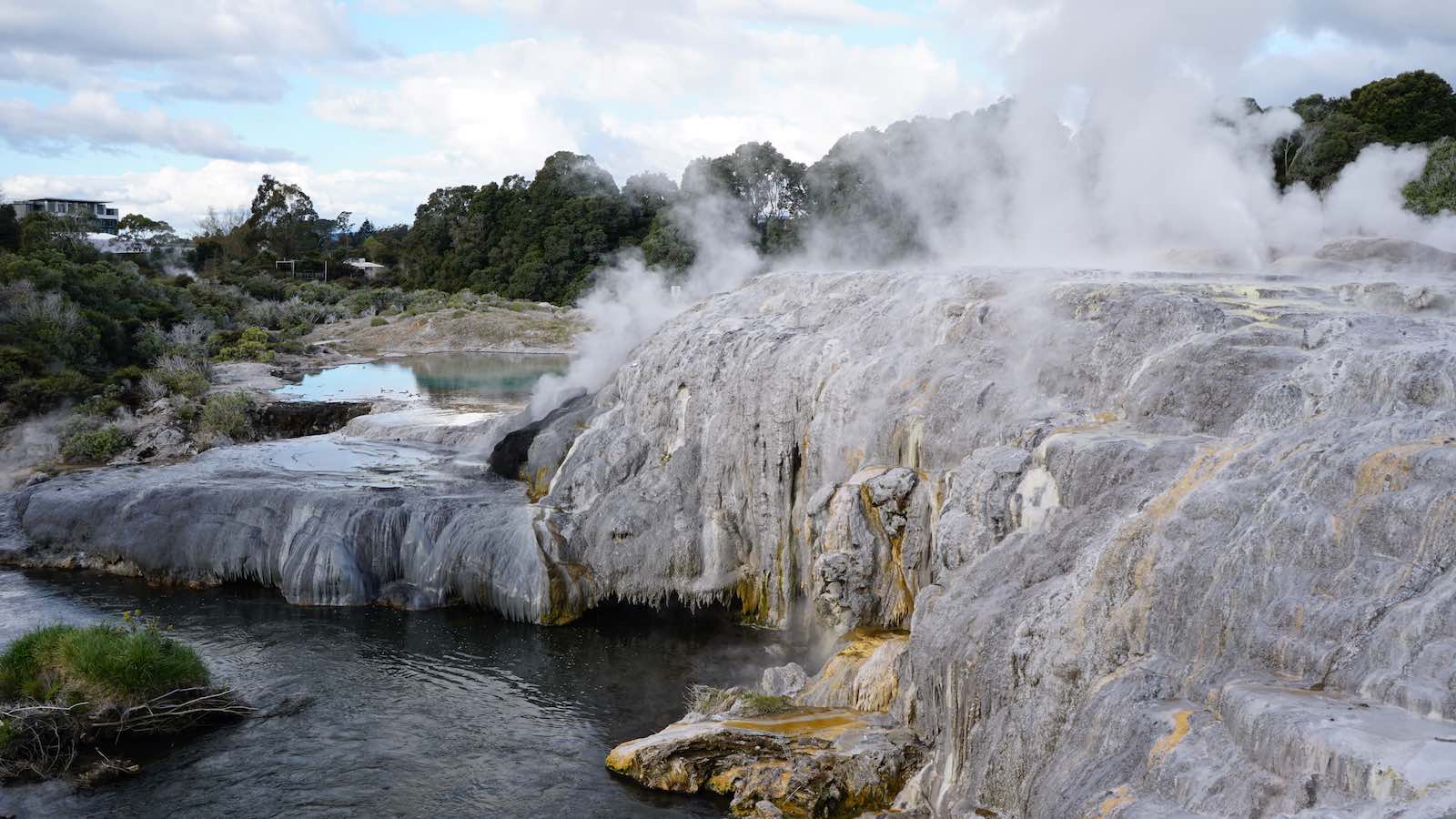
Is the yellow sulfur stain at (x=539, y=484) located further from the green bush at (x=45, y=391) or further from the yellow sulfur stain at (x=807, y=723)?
the green bush at (x=45, y=391)

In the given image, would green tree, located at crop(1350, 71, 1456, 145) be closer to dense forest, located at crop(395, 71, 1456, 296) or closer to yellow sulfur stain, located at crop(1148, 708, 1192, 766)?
dense forest, located at crop(395, 71, 1456, 296)

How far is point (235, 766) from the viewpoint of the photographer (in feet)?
38.8

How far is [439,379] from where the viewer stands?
39156 mm

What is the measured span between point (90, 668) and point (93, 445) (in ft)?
41.9

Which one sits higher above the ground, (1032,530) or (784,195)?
(784,195)

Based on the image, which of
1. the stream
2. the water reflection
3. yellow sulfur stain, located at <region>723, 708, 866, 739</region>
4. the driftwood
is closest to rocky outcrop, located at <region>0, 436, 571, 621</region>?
the stream

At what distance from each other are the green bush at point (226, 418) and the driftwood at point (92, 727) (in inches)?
538

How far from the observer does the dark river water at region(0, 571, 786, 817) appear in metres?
11.1

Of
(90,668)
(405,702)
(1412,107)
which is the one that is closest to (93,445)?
(90,668)

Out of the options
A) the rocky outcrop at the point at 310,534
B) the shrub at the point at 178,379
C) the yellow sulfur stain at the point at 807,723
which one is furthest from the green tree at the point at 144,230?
the yellow sulfur stain at the point at 807,723

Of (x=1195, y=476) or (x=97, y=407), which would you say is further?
(x=97, y=407)

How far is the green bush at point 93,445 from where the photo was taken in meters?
23.3

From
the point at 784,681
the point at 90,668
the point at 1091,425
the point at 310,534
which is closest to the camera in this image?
the point at 1091,425

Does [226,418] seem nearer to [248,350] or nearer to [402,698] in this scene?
[402,698]
